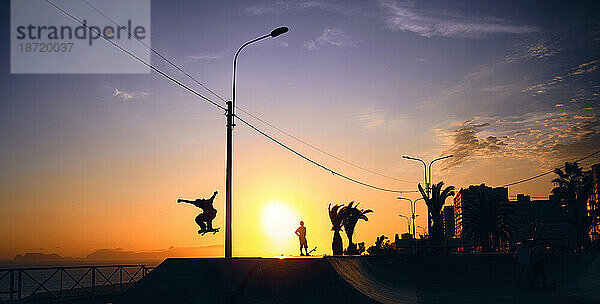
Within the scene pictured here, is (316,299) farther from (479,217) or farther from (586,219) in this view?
(586,219)

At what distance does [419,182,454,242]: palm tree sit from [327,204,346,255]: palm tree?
12.6 meters

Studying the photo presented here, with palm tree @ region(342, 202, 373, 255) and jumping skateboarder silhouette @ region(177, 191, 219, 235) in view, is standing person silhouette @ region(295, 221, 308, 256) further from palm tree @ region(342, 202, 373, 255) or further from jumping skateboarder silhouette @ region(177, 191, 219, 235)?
palm tree @ region(342, 202, 373, 255)

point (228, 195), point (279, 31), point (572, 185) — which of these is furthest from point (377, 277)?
point (572, 185)

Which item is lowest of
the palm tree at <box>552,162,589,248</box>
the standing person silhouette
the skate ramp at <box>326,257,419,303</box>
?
the skate ramp at <box>326,257,419,303</box>

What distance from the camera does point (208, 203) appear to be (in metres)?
20.0

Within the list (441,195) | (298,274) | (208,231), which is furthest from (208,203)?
(441,195)

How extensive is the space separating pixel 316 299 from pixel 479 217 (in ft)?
156

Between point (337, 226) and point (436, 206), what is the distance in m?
15.8

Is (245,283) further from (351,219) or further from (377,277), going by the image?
(351,219)

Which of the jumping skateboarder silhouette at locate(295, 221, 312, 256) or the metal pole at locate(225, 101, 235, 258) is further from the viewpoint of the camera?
the jumping skateboarder silhouette at locate(295, 221, 312, 256)

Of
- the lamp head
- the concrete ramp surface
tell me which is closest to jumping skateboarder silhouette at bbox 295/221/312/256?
the concrete ramp surface

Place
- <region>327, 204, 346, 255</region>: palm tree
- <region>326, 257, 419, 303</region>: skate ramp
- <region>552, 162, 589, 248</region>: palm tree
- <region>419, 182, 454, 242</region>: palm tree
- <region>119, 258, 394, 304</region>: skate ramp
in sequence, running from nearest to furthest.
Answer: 1. <region>119, 258, 394, 304</region>: skate ramp
2. <region>326, 257, 419, 303</region>: skate ramp
3. <region>327, 204, 346, 255</region>: palm tree
4. <region>419, 182, 454, 242</region>: palm tree
5. <region>552, 162, 589, 248</region>: palm tree

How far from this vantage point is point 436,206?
48.4m

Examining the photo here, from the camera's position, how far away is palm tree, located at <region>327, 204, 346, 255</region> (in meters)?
35.0
